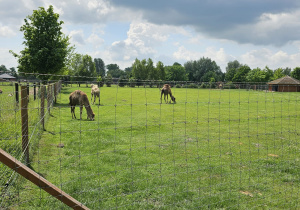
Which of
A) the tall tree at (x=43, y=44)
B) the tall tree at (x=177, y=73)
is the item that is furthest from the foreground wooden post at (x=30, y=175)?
the tall tree at (x=177, y=73)

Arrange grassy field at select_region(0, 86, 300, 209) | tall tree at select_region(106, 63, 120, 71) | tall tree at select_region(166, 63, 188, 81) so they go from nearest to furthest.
A: grassy field at select_region(0, 86, 300, 209)
tall tree at select_region(166, 63, 188, 81)
tall tree at select_region(106, 63, 120, 71)

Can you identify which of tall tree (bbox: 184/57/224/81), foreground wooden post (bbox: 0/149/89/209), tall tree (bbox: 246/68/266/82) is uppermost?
tall tree (bbox: 184/57/224/81)

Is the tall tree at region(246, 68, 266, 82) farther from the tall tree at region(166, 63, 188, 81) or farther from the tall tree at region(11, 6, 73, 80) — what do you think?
the tall tree at region(11, 6, 73, 80)

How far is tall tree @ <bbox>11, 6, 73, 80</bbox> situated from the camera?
80.4 feet

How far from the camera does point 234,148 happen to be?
27.8ft

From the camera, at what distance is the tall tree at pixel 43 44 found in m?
24.5

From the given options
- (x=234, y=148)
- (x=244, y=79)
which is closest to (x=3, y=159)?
(x=234, y=148)

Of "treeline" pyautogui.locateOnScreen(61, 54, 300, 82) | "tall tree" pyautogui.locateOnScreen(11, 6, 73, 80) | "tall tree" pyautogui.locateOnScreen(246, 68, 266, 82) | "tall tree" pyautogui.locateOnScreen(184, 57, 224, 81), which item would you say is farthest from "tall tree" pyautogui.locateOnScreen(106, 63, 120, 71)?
"tall tree" pyautogui.locateOnScreen(11, 6, 73, 80)

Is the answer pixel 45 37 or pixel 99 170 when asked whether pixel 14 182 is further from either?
pixel 45 37

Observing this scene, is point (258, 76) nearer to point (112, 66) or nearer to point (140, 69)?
point (140, 69)

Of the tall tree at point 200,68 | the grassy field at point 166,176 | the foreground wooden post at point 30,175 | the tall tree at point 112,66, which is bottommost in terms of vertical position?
the grassy field at point 166,176

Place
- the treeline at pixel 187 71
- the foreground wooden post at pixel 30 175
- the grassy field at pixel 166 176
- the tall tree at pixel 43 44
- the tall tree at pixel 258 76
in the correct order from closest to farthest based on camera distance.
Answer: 1. the foreground wooden post at pixel 30 175
2. the grassy field at pixel 166 176
3. the tall tree at pixel 43 44
4. the treeline at pixel 187 71
5. the tall tree at pixel 258 76

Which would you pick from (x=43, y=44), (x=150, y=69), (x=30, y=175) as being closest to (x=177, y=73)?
(x=150, y=69)

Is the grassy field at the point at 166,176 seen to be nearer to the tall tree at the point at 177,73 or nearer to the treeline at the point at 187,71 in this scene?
the treeline at the point at 187,71
